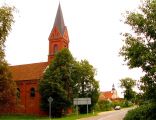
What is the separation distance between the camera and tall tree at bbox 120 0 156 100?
19.3 meters

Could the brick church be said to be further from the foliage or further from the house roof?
the foliage

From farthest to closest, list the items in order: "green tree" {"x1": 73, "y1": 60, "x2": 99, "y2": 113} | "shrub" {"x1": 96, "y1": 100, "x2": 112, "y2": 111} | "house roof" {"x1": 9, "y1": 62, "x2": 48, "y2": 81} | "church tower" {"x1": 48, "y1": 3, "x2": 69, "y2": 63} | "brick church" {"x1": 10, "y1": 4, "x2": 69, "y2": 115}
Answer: "shrub" {"x1": 96, "y1": 100, "x2": 112, "y2": 111} < "church tower" {"x1": 48, "y1": 3, "x2": 69, "y2": 63} < "house roof" {"x1": 9, "y1": 62, "x2": 48, "y2": 81} < "green tree" {"x1": 73, "y1": 60, "x2": 99, "y2": 113} < "brick church" {"x1": 10, "y1": 4, "x2": 69, "y2": 115}

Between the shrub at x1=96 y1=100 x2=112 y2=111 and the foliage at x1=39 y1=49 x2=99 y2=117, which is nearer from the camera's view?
the foliage at x1=39 y1=49 x2=99 y2=117

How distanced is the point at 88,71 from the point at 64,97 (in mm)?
13536

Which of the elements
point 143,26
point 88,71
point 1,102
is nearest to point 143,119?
point 143,26

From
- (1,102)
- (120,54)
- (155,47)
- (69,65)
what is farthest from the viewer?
(69,65)

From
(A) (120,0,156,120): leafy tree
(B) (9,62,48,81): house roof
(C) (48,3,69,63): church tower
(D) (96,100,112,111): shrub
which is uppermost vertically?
(C) (48,3,69,63): church tower

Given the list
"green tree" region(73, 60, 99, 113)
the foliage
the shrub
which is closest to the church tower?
"green tree" region(73, 60, 99, 113)

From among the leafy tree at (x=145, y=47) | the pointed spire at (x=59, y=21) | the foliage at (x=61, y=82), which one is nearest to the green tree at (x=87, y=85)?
the foliage at (x=61, y=82)

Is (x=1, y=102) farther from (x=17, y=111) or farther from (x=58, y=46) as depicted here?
(x=58, y=46)

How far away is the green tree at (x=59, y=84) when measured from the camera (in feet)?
184

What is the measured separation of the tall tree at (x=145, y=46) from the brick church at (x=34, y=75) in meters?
46.6

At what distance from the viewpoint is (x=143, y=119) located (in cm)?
2381

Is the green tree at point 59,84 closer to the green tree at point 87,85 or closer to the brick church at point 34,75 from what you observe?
the brick church at point 34,75
